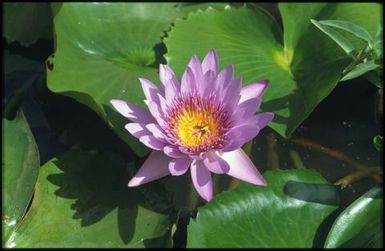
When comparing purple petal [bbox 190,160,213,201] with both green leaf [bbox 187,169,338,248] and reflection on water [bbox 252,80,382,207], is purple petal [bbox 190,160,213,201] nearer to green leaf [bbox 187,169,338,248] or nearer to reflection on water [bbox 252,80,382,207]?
green leaf [bbox 187,169,338,248]

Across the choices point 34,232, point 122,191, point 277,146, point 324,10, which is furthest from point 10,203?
point 324,10

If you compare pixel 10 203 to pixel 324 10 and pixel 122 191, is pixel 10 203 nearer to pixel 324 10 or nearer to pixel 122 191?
pixel 122 191

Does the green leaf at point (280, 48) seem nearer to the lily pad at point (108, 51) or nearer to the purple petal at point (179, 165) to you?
the lily pad at point (108, 51)

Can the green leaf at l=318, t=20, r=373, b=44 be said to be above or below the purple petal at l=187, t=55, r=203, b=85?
above

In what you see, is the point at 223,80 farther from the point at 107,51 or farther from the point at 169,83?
the point at 107,51

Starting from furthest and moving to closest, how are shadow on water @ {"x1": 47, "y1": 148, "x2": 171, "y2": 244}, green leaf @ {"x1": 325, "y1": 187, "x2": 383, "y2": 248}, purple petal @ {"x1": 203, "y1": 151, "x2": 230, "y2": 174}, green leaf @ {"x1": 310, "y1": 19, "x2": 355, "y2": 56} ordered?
green leaf @ {"x1": 310, "y1": 19, "x2": 355, "y2": 56} → shadow on water @ {"x1": 47, "y1": 148, "x2": 171, "y2": 244} → green leaf @ {"x1": 325, "y1": 187, "x2": 383, "y2": 248} → purple petal @ {"x1": 203, "y1": 151, "x2": 230, "y2": 174}

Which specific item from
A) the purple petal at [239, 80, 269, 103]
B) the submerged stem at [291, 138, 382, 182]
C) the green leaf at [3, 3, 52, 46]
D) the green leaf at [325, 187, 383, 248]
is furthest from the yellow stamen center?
the green leaf at [3, 3, 52, 46]

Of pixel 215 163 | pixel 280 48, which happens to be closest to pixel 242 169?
pixel 215 163
